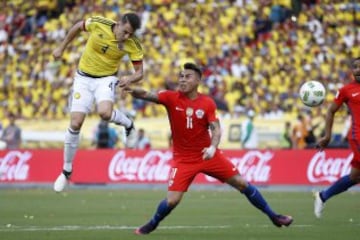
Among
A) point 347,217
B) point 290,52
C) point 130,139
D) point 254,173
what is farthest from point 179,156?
point 290,52

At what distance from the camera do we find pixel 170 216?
18.5 metres

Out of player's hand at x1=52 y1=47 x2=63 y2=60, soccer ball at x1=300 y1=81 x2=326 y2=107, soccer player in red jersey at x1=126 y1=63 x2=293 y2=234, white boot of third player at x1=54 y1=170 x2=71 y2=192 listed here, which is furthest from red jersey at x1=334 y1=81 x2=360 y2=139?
white boot of third player at x1=54 y1=170 x2=71 y2=192

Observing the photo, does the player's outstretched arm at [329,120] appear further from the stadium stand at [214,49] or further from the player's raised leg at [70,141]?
the stadium stand at [214,49]

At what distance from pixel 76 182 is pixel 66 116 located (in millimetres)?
5555

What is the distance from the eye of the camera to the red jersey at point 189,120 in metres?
14.5

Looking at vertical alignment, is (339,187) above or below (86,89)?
below

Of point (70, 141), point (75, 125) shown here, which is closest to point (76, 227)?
point (70, 141)

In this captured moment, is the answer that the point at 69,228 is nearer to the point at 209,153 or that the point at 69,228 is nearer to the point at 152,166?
the point at 209,153

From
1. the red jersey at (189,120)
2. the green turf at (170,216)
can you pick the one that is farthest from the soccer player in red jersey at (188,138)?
the green turf at (170,216)

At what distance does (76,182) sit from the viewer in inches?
1182

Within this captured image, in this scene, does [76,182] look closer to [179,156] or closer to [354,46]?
[354,46]

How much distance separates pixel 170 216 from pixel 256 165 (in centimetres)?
1108

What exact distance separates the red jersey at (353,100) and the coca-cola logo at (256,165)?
12800 millimetres

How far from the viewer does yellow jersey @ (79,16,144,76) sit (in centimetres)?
1619
